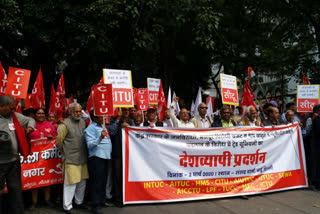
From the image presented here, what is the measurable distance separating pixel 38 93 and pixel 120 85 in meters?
2.93

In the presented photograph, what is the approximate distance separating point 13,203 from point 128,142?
196 centimetres

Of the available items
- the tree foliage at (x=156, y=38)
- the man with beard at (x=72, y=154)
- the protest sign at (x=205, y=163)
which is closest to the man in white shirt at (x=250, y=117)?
the protest sign at (x=205, y=163)

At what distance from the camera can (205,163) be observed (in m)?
5.62

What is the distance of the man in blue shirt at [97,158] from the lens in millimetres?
4852

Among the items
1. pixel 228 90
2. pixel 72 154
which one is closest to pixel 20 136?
pixel 72 154

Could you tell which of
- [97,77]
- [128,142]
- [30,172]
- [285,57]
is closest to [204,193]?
[128,142]

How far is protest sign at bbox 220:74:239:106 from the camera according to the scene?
271 inches

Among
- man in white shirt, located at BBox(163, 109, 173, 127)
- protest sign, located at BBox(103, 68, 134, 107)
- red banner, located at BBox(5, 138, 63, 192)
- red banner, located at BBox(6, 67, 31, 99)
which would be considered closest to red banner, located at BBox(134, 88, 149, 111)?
man in white shirt, located at BBox(163, 109, 173, 127)

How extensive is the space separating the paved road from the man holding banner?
3.49 feet

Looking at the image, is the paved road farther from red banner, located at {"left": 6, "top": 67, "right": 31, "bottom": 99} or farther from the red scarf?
red banner, located at {"left": 6, "top": 67, "right": 31, "bottom": 99}

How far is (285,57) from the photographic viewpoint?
15.2 m

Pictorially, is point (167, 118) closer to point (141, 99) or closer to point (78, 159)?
A: point (141, 99)

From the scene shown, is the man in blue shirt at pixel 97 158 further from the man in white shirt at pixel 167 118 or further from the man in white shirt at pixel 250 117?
the man in white shirt at pixel 250 117

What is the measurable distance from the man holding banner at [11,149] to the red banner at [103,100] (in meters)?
1.06
